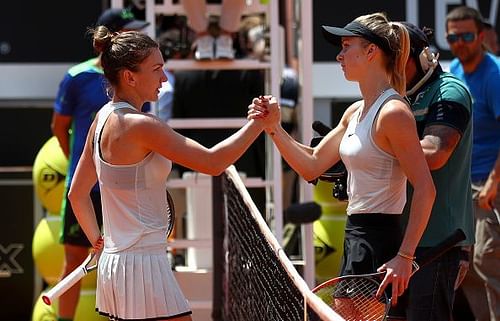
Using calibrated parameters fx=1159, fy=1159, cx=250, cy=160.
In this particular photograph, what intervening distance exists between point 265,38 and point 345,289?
13.7ft

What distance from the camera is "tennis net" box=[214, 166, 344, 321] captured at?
4156 millimetres

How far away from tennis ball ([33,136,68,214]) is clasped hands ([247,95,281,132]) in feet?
10.6

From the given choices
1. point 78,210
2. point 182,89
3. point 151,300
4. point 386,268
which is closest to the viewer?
point 386,268

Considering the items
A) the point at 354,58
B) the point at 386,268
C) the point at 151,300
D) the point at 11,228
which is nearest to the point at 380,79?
the point at 354,58

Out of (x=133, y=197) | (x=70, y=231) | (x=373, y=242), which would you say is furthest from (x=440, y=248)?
(x=70, y=231)

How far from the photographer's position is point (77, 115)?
7.06 m

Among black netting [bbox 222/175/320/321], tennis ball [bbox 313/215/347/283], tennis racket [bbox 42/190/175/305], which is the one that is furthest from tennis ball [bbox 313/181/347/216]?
tennis racket [bbox 42/190/175/305]

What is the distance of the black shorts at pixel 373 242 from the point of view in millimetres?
4332

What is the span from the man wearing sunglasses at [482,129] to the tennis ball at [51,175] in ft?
8.79

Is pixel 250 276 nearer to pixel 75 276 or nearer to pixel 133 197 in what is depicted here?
pixel 75 276

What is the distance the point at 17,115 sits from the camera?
889cm

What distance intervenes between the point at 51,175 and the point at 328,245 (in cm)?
201

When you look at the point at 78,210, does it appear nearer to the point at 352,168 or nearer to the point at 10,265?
the point at 352,168

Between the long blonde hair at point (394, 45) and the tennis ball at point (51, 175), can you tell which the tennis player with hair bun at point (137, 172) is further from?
the tennis ball at point (51, 175)
